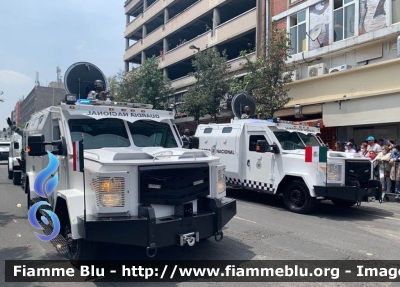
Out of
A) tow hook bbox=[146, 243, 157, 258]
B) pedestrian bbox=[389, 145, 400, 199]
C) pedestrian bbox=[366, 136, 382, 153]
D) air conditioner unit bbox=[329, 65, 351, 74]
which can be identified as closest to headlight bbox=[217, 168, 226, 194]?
tow hook bbox=[146, 243, 157, 258]

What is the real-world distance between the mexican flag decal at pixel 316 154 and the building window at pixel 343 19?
9913 mm

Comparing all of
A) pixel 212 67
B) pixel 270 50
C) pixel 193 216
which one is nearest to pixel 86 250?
pixel 193 216

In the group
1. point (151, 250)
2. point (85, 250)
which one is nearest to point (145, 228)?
point (151, 250)

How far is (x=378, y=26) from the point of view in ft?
47.5

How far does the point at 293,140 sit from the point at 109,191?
6.29 metres

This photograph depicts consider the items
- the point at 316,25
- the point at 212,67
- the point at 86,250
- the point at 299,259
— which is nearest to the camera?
the point at 86,250

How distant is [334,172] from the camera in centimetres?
809

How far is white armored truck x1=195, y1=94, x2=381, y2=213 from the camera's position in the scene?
8070mm

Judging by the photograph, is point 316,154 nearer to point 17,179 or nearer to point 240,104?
point 240,104

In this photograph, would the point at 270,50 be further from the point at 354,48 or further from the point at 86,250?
the point at 86,250

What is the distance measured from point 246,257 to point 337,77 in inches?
507

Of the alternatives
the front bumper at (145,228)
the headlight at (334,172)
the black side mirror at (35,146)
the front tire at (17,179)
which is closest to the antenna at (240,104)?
the headlight at (334,172)

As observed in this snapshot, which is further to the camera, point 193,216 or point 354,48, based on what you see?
point 354,48

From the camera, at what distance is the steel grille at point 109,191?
419 cm
